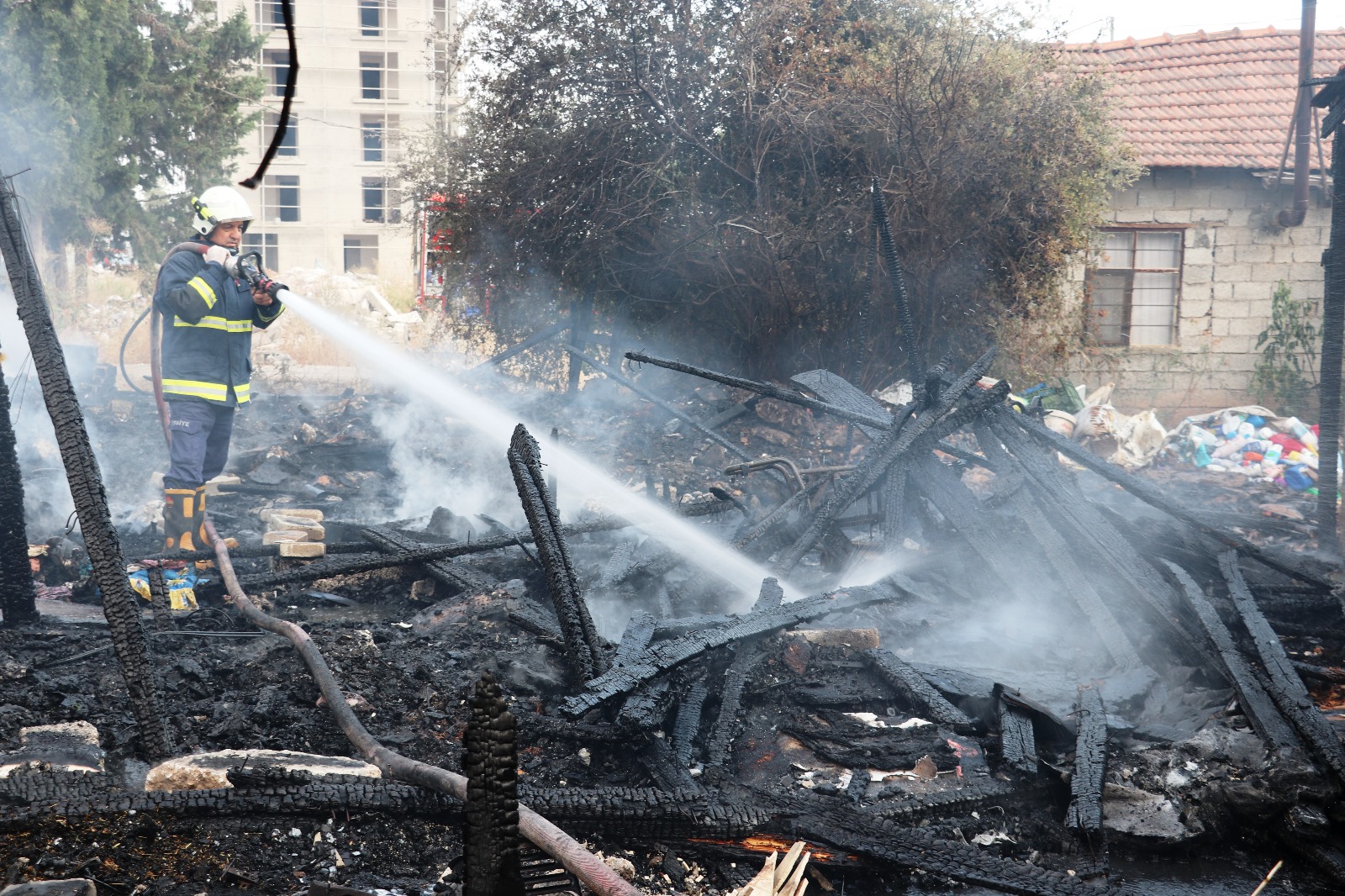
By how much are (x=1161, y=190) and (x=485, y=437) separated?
11.8 m

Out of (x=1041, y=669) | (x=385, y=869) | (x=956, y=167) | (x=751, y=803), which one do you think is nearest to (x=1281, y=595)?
(x=1041, y=669)

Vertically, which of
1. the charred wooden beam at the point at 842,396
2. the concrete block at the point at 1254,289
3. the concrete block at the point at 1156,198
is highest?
the concrete block at the point at 1156,198

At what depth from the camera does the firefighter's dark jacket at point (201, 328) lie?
688cm

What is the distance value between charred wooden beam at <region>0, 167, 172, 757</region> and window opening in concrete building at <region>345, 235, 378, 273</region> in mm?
39305

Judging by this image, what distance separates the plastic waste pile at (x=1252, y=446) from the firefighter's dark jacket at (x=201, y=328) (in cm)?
1136

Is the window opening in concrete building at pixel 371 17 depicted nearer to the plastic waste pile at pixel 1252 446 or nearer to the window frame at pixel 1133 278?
the window frame at pixel 1133 278

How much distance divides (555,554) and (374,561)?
113 inches

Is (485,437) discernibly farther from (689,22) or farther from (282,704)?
(282,704)

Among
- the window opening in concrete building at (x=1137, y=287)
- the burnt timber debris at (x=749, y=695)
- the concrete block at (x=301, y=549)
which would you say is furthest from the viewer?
the window opening in concrete building at (x=1137, y=287)

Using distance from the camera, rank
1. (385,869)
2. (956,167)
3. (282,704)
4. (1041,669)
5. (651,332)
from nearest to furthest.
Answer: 1. (385,869)
2. (282,704)
3. (1041,669)
4. (956,167)
5. (651,332)

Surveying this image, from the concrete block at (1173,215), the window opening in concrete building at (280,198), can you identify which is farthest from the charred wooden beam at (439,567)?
the window opening in concrete building at (280,198)

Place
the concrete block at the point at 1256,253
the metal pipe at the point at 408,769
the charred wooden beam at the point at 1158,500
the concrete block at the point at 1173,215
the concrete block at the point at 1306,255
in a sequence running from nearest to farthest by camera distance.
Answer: the metal pipe at the point at 408,769
the charred wooden beam at the point at 1158,500
the concrete block at the point at 1306,255
the concrete block at the point at 1256,253
the concrete block at the point at 1173,215

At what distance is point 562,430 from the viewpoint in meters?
11.1

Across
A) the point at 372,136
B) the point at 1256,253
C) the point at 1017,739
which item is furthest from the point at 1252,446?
the point at 372,136
